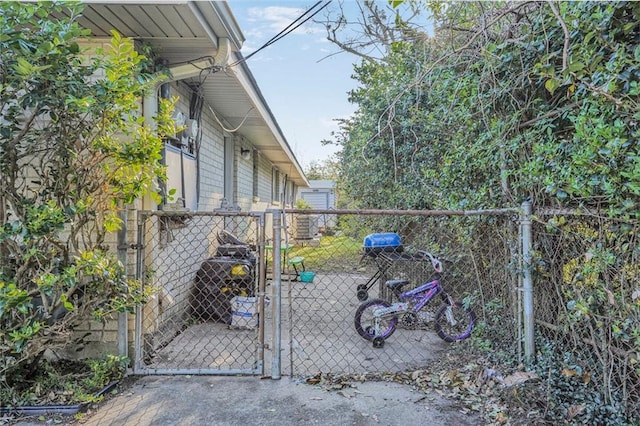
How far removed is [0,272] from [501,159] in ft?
11.7

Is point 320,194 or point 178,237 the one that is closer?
point 178,237

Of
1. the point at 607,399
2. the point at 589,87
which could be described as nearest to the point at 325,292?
Result: the point at 607,399

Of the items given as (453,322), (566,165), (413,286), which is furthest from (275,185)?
(566,165)

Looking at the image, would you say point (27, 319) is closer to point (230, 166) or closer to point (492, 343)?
point (492, 343)

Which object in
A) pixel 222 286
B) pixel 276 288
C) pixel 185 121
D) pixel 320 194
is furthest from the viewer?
pixel 320 194

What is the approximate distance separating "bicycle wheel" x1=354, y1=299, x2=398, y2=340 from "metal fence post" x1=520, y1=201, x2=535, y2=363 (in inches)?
59.8

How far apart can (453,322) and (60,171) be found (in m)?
3.77

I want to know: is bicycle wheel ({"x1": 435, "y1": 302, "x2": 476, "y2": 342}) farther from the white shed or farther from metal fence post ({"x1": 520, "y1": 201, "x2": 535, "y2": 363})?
the white shed

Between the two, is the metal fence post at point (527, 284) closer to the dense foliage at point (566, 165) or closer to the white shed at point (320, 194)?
the dense foliage at point (566, 165)

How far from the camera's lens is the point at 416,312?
392cm

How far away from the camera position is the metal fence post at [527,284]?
241cm

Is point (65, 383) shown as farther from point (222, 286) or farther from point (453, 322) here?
point (453, 322)

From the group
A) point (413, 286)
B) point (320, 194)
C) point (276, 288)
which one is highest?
point (320, 194)

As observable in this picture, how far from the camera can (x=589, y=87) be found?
1791 millimetres
